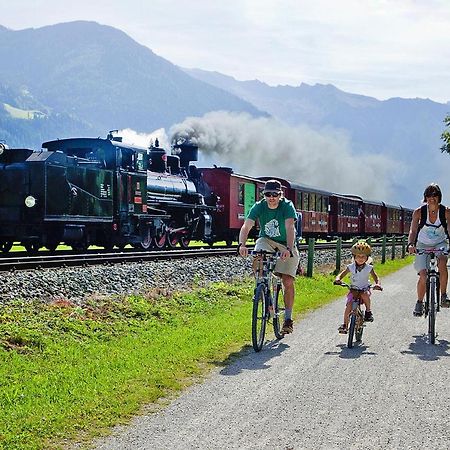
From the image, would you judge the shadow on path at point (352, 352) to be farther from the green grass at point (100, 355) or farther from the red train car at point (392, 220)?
the red train car at point (392, 220)

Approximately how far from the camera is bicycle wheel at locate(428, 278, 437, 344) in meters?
8.41

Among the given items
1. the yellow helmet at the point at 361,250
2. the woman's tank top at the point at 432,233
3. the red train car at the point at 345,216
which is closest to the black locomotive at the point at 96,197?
the yellow helmet at the point at 361,250

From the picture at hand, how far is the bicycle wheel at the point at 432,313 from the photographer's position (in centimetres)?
841

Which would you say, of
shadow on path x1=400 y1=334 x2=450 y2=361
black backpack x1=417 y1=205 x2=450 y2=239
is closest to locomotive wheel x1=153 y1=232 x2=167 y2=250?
black backpack x1=417 y1=205 x2=450 y2=239

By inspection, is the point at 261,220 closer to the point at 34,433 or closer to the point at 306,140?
the point at 34,433

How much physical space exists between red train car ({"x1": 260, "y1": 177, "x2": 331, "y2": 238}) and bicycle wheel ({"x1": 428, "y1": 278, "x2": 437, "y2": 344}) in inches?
1048

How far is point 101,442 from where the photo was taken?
181 inches

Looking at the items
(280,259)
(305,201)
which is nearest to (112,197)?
(280,259)

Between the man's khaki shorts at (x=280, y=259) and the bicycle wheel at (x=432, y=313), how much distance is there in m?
1.65

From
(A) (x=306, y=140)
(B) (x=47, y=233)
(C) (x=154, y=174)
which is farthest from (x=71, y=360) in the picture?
(A) (x=306, y=140)

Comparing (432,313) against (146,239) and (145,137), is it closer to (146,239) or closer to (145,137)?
(146,239)

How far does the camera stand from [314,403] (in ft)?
18.2

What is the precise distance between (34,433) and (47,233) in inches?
608

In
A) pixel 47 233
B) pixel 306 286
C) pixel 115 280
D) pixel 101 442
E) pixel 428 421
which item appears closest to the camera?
pixel 101 442
